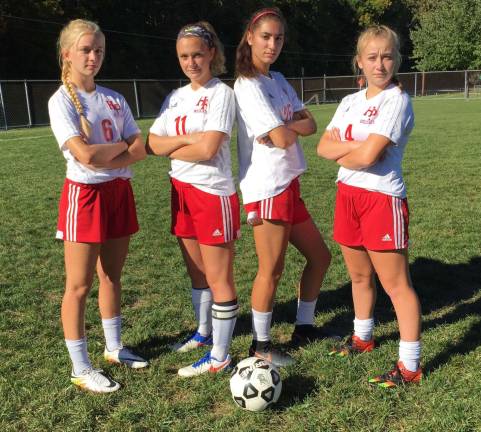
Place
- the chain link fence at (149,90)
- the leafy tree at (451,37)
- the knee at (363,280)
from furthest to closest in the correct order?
the leafy tree at (451,37) → the chain link fence at (149,90) → the knee at (363,280)

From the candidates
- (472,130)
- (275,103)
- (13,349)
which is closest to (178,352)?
(13,349)

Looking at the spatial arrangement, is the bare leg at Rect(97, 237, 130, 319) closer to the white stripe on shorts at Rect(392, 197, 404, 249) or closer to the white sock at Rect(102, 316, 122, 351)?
the white sock at Rect(102, 316, 122, 351)

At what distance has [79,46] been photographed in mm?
2957

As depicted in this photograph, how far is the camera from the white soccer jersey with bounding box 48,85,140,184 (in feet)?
9.68

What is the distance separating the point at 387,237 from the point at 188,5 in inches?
1762

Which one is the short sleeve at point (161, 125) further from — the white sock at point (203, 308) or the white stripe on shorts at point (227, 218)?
the white sock at point (203, 308)

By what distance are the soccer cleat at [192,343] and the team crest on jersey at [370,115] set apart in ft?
6.19

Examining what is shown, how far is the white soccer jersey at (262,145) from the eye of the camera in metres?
3.04

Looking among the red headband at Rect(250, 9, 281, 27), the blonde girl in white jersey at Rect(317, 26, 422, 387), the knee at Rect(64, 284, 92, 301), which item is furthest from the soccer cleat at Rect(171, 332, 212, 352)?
the red headband at Rect(250, 9, 281, 27)

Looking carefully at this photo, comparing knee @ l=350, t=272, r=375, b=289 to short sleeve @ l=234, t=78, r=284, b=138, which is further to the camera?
knee @ l=350, t=272, r=375, b=289

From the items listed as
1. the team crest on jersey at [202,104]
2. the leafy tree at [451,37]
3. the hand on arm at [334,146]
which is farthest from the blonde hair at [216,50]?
the leafy tree at [451,37]

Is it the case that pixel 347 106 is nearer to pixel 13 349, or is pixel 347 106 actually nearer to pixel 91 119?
pixel 91 119

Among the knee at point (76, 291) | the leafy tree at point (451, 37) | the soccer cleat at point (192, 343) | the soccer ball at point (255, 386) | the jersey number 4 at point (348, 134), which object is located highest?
the leafy tree at point (451, 37)

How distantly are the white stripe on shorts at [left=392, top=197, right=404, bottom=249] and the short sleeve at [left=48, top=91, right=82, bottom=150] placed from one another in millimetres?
1835
